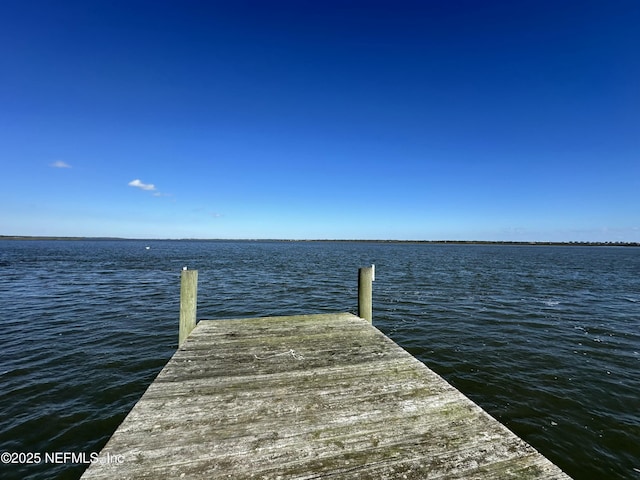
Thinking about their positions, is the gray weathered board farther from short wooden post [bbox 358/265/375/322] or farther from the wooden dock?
short wooden post [bbox 358/265/375/322]

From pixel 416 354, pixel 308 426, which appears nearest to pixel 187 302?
pixel 308 426

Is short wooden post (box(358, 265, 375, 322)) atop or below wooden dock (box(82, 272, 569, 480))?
atop

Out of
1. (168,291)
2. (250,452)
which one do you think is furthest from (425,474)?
(168,291)

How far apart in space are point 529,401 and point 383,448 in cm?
544

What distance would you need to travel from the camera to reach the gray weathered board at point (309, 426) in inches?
104

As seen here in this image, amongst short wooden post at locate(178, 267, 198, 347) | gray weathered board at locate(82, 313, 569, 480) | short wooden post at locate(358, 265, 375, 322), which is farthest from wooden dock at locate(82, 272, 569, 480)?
short wooden post at locate(358, 265, 375, 322)

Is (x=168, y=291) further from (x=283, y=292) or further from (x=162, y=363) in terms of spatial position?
(x=162, y=363)

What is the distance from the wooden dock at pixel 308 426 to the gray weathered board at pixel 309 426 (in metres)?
0.01

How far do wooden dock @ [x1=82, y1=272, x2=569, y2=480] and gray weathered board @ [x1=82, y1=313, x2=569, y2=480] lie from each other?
0.01m

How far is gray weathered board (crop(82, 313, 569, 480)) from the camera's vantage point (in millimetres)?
2643

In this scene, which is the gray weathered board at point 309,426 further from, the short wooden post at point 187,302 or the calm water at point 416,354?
the calm water at point 416,354

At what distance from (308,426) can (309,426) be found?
0.03ft

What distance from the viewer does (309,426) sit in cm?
322

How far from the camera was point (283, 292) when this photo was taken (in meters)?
17.8
